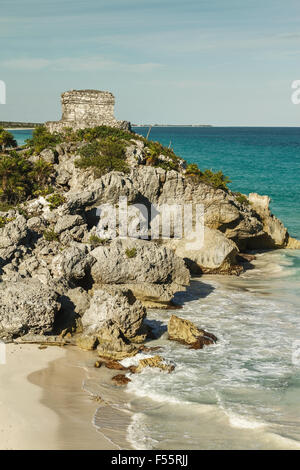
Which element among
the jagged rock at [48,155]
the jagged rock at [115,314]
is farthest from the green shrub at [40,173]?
the jagged rock at [115,314]

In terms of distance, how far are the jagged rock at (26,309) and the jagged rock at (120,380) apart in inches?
116

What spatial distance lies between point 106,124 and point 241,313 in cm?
1706

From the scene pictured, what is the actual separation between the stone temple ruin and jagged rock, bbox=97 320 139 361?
723 inches

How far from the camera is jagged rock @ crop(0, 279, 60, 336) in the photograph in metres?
13.8

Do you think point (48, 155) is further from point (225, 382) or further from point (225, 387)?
point (225, 387)

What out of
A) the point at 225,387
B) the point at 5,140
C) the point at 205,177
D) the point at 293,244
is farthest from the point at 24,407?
the point at 293,244

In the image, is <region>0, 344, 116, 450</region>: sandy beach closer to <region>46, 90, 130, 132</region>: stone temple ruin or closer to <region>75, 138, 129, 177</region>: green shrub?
<region>75, 138, 129, 177</region>: green shrub

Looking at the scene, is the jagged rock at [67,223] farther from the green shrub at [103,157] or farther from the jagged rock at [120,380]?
the jagged rock at [120,380]

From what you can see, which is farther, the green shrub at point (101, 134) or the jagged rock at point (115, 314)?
the green shrub at point (101, 134)

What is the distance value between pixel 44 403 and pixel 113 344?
309 cm

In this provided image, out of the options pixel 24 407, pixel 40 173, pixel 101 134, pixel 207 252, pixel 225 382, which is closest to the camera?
pixel 24 407

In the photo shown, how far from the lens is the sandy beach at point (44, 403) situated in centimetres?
927

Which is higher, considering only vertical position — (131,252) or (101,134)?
(101,134)

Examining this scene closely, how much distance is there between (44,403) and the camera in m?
10.7
